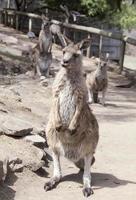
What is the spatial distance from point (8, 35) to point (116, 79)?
6392mm

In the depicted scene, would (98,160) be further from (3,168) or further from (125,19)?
(125,19)

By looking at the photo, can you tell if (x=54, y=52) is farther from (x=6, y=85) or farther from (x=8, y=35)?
(x=6, y=85)

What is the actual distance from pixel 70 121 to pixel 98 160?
5.69 ft

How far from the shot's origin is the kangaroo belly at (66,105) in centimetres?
637

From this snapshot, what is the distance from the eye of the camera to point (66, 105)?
6371mm

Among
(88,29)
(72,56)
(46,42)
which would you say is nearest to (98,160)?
(72,56)

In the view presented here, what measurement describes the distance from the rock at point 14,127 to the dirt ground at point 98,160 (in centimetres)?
60

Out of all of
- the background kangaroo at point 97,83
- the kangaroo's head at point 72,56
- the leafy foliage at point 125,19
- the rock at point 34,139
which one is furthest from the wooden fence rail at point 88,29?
the kangaroo's head at point 72,56

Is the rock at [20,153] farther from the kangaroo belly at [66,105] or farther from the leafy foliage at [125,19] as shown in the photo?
the leafy foliage at [125,19]

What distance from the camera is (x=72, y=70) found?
6.46m

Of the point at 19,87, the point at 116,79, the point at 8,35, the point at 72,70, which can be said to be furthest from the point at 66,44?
the point at 8,35

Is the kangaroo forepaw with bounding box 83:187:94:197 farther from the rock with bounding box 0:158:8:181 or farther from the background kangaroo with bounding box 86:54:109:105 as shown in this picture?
the background kangaroo with bounding box 86:54:109:105

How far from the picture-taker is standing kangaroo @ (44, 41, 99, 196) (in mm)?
6344

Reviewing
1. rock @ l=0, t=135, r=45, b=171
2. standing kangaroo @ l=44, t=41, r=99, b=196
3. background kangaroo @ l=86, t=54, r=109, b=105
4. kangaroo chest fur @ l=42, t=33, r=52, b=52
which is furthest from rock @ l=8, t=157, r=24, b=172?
kangaroo chest fur @ l=42, t=33, r=52, b=52
